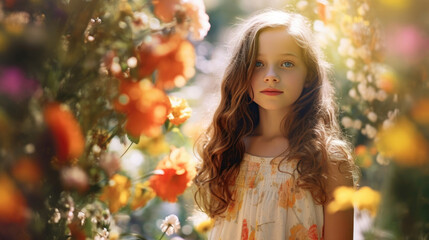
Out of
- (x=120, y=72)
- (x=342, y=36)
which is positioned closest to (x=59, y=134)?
(x=120, y=72)

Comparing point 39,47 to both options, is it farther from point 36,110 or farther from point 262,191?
point 262,191

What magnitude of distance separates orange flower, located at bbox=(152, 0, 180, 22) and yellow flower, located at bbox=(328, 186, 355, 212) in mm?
700

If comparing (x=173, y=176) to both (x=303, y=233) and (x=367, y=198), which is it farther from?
(x=367, y=198)

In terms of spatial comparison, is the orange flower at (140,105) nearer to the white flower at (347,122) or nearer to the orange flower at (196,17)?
the orange flower at (196,17)

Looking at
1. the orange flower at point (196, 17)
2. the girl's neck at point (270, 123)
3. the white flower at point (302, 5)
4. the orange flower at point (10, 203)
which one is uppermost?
the white flower at point (302, 5)

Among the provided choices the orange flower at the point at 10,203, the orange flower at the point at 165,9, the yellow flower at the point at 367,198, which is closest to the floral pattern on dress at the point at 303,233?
the yellow flower at the point at 367,198

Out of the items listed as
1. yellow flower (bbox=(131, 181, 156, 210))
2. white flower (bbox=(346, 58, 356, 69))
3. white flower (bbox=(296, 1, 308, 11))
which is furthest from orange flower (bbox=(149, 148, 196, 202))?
white flower (bbox=(296, 1, 308, 11))

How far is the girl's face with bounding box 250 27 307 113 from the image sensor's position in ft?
4.94

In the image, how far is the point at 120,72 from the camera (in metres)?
1.00

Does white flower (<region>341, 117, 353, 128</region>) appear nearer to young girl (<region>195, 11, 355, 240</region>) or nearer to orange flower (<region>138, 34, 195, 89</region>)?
young girl (<region>195, 11, 355, 240</region>)

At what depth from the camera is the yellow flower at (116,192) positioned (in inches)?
41.5

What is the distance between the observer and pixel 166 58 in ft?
3.42

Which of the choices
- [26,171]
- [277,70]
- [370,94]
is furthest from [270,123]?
[26,171]

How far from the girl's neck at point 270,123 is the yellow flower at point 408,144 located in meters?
0.65
